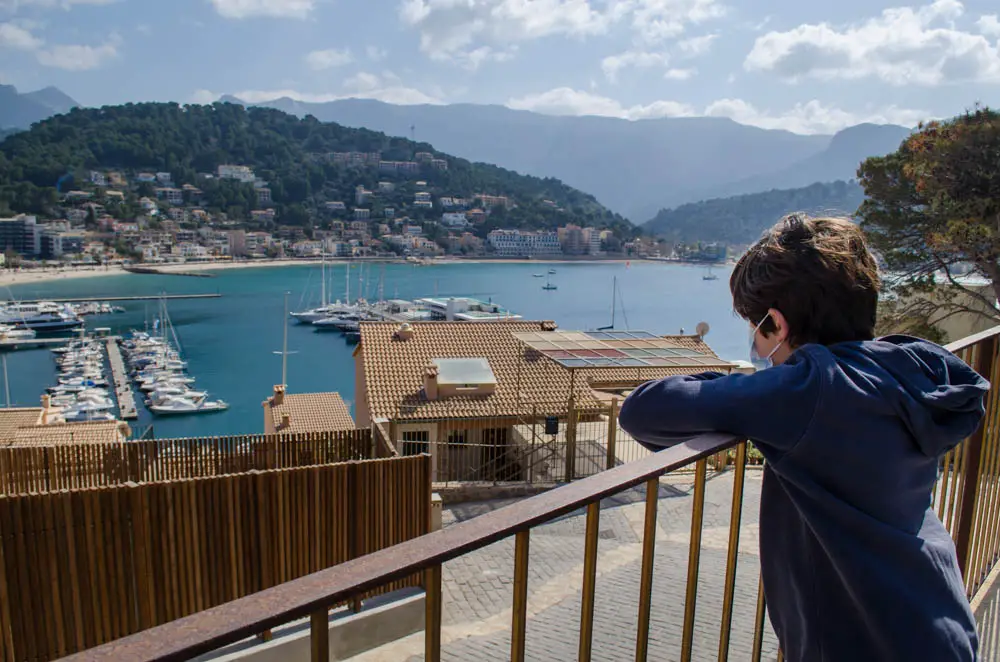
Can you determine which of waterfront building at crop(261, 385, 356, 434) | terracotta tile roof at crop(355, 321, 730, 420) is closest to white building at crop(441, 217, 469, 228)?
waterfront building at crop(261, 385, 356, 434)

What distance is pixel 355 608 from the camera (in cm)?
529

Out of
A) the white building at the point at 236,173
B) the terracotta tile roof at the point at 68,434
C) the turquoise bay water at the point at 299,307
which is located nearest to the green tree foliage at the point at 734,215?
the turquoise bay water at the point at 299,307

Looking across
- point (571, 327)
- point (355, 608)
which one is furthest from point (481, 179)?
point (355, 608)

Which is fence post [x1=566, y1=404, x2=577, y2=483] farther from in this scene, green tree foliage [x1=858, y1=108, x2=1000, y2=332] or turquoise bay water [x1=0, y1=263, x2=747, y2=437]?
turquoise bay water [x1=0, y1=263, x2=747, y2=437]

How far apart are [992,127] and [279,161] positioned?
470 feet

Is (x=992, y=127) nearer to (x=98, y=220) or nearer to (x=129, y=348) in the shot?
(x=129, y=348)

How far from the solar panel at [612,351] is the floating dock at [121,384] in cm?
2636

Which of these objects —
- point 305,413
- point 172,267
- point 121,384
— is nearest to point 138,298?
point 172,267

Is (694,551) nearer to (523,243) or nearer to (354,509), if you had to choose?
(354,509)

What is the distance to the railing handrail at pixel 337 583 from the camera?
64 cm

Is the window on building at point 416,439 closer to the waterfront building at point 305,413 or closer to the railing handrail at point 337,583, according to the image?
the waterfront building at point 305,413

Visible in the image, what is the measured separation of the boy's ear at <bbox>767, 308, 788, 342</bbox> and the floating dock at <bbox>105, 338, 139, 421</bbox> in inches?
1385

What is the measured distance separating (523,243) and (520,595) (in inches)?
4987

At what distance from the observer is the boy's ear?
1.23 m
